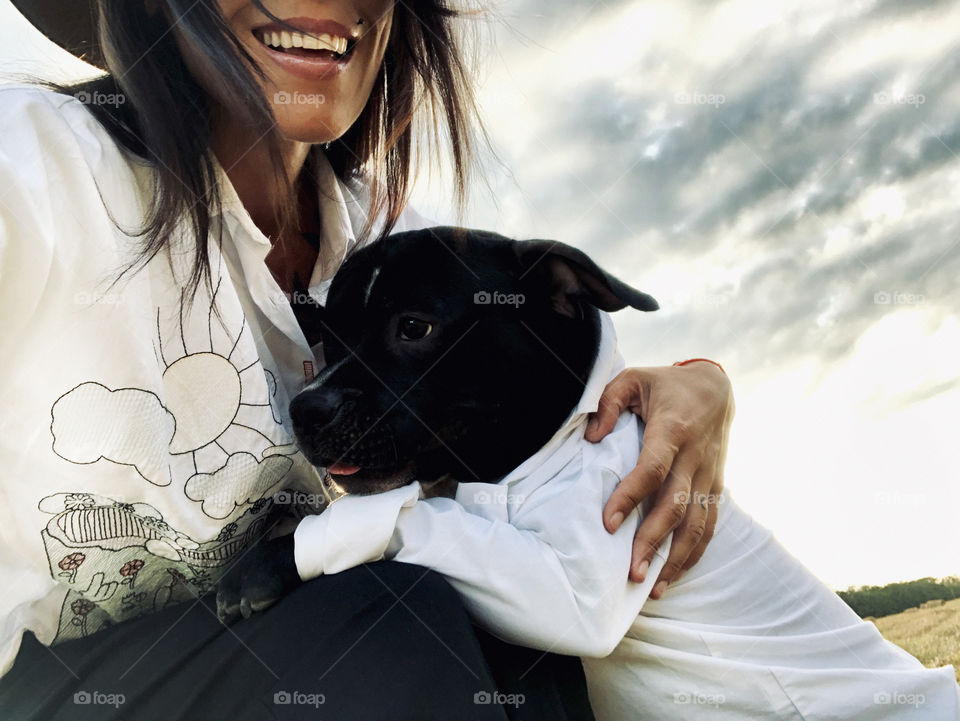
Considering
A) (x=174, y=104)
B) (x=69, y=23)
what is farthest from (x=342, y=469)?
(x=69, y=23)

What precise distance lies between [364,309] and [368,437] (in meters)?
0.38

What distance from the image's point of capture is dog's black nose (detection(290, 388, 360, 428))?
6.19ft

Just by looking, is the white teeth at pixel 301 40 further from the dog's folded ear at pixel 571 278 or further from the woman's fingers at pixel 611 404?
the woman's fingers at pixel 611 404

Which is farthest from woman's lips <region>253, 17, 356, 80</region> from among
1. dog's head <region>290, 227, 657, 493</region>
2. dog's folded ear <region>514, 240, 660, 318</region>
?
dog's folded ear <region>514, 240, 660, 318</region>

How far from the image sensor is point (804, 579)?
201 centimetres

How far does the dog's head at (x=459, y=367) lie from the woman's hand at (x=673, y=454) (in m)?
0.18

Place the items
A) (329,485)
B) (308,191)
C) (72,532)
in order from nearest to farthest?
(72,532) < (329,485) < (308,191)

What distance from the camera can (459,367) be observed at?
2.03 meters

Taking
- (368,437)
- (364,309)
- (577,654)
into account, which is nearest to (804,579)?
(577,654)

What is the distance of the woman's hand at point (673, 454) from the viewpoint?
1.82 m

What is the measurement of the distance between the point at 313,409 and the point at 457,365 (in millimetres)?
358

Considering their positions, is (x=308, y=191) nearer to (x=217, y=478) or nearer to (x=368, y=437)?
(x=368, y=437)

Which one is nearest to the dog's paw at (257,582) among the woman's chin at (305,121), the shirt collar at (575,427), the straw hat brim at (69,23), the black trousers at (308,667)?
the black trousers at (308,667)

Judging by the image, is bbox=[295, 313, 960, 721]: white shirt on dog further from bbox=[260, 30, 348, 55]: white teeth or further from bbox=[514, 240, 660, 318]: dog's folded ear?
bbox=[260, 30, 348, 55]: white teeth
